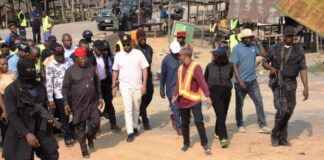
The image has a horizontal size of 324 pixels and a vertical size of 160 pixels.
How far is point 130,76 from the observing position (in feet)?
29.2

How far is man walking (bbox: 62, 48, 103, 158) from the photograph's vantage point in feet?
26.0

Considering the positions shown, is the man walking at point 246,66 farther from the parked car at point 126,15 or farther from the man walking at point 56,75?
the parked car at point 126,15

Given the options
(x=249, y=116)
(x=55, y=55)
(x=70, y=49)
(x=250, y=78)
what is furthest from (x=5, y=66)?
(x=249, y=116)

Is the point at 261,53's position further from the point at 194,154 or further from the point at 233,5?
the point at 233,5

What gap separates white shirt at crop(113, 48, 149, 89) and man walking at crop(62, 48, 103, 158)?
925mm

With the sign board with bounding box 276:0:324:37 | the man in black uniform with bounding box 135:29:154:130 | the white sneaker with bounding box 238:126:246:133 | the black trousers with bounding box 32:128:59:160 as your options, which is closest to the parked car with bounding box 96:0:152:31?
the sign board with bounding box 276:0:324:37

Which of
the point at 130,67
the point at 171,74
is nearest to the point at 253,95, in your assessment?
the point at 171,74

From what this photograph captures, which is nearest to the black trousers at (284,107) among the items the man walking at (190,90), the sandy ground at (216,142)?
the sandy ground at (216,142)

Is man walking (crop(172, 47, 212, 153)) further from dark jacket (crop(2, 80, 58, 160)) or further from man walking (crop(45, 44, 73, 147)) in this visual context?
dark jacket (crop(2, 80, 58, 160))

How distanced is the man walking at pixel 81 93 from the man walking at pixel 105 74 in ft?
4.32

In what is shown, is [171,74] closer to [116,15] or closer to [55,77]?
[55,77]

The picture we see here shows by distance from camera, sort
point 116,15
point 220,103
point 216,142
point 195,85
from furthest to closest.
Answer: point 116,15 < point 216,142 < point 220,103 < point 195,85

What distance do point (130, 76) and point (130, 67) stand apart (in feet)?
0.48

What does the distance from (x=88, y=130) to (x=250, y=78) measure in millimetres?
2826
